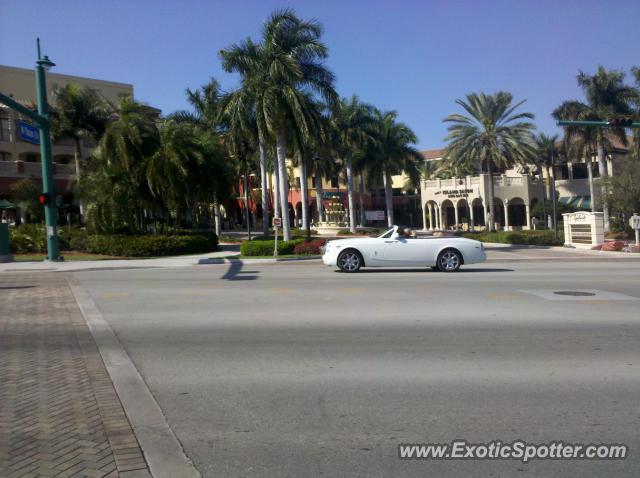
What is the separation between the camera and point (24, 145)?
52375 millimetres

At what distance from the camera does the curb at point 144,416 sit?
4289 millimetres

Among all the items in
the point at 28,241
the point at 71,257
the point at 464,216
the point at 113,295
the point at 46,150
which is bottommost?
the point at 113,295

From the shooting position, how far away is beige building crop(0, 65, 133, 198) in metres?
46.1

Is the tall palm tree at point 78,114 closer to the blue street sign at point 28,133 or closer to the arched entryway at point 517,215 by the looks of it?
the blue street sign at point 28,133

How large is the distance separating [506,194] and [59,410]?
192ft

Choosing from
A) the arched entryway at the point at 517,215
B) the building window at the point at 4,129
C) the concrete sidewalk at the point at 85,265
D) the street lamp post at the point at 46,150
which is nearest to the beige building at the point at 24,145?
the building window at the point at 4,129

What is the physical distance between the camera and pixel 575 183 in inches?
2472

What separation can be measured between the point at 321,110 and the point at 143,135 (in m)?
9.76

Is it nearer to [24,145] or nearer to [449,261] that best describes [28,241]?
[24,145]

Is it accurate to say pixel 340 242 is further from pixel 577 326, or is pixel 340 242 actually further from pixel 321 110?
pixel 321 110

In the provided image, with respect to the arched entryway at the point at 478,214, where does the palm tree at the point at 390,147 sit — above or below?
above

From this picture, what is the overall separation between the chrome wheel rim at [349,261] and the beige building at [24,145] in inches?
1317

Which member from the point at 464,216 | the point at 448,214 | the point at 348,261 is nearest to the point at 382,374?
the point at 348,261

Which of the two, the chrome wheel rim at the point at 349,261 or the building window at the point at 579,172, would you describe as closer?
the chrome wheel rim at the point at 349,261
